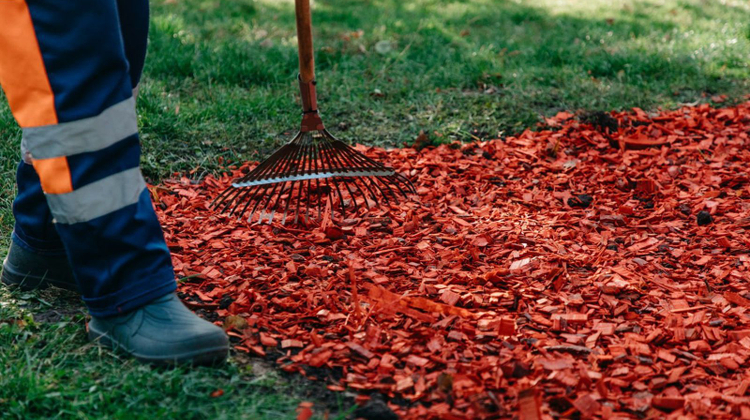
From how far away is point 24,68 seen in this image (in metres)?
1.65

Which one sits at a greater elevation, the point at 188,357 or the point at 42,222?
the point at 42,222

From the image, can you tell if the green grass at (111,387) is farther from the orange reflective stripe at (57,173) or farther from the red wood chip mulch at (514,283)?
the orange reflective stripe at (57,173)

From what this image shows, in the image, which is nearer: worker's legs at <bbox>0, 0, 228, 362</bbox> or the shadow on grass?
worker's legs at <bbox>0, 0, 228, 362</bbox>

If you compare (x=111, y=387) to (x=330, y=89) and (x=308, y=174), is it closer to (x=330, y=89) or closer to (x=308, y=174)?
(x=308, y=174)

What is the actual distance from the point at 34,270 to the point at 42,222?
0.18 meters

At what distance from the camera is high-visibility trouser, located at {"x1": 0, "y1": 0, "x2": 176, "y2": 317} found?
5.35 feet

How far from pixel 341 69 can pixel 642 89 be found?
6.52ft

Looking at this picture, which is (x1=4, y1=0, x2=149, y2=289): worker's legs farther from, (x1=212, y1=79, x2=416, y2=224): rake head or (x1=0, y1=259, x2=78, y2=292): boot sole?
(x1=212, y1=79, x2=416, y2=224): rake head

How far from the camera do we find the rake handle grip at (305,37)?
2.56 metres

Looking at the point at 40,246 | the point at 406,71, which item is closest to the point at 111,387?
the point at 40,246

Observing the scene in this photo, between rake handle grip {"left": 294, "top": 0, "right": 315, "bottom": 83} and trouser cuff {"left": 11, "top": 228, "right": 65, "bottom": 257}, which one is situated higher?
rake handle grip {"left": 294, "top": 0, "right": 315, "bottom": 83}

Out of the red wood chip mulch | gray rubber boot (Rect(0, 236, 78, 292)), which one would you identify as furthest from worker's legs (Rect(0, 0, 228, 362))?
gray rubber boot (Rect(0, 236, 78, 292))

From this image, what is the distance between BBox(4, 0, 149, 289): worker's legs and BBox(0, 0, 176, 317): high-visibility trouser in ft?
1.17

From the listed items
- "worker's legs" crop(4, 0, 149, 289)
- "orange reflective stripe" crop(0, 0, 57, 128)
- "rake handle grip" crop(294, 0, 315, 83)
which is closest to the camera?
"orange reflective stripe" crop(0, 0, 57, 128)
